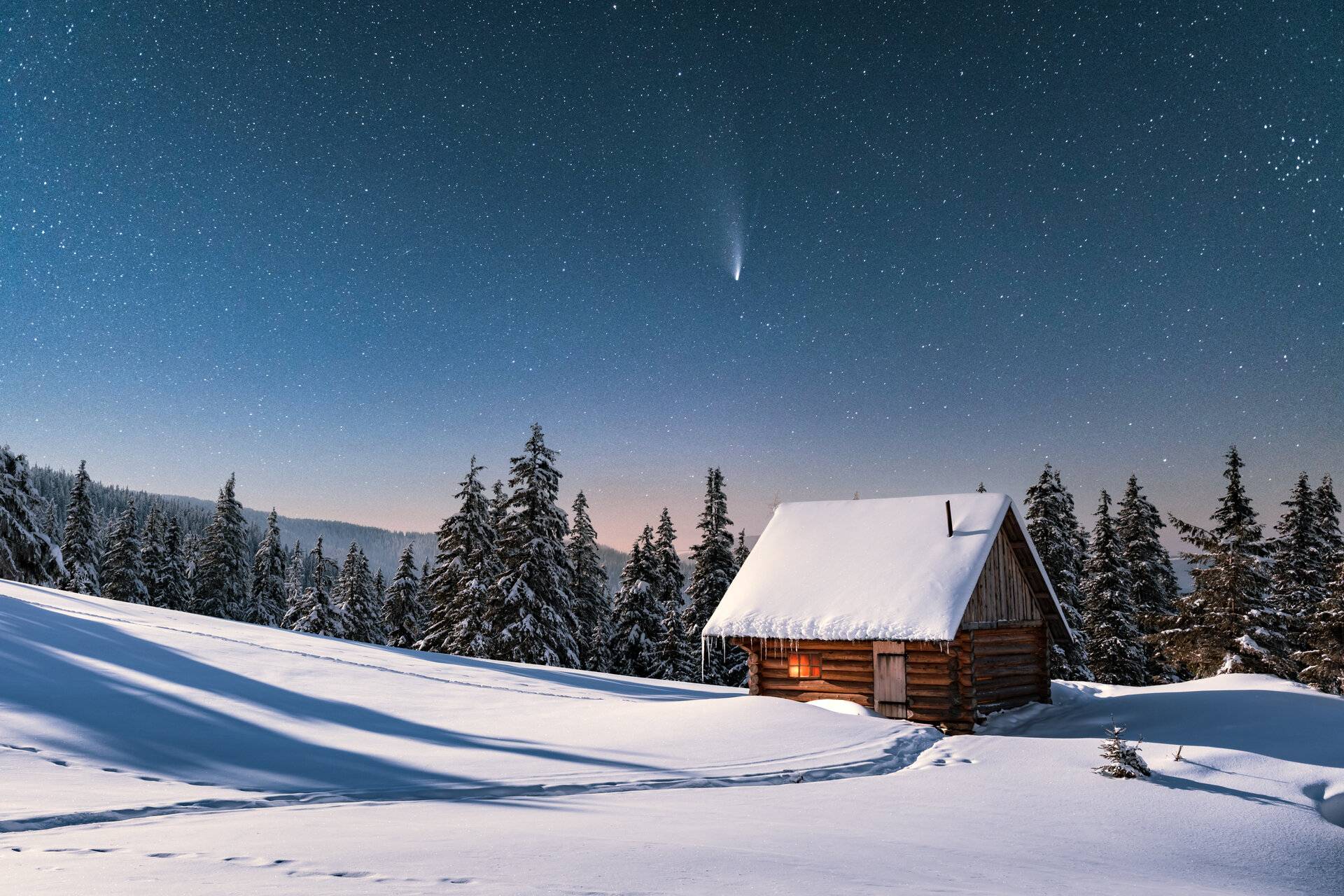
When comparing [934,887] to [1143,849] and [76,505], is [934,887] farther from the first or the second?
[76,505]

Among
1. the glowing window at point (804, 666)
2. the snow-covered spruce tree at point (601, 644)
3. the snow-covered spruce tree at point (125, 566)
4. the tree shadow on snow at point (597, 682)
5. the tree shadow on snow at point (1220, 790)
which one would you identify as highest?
the snow-covered spruce tree at point (125, 566)

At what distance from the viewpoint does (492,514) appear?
4341cm

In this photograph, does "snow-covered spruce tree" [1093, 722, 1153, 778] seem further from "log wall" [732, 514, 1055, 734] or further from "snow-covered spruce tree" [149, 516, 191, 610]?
"snow-covered spruce tree" [149, 516, 191, 610]

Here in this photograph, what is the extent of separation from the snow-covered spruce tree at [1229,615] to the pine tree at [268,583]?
181ft

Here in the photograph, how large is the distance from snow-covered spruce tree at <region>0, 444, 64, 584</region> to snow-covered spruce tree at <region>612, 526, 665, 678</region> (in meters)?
30.2

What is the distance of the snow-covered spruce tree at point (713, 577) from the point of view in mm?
46094

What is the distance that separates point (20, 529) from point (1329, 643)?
57.7m

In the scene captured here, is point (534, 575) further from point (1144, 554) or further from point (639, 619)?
point (1144, 554)

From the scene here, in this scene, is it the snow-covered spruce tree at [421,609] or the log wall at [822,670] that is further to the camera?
the snow-covered spruce tree at [421,609]

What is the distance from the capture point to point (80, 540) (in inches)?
2158

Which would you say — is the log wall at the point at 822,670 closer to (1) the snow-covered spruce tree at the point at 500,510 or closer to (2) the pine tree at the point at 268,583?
(1) the snow-covered spruce tree at the point at 500,510

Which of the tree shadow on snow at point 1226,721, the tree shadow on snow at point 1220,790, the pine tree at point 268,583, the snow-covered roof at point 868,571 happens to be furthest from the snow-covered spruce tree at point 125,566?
the tree shadow on snow at point 1220,790

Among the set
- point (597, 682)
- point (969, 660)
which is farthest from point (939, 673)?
point (597, 682)

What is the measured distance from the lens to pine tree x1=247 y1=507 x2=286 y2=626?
57.7 metres
